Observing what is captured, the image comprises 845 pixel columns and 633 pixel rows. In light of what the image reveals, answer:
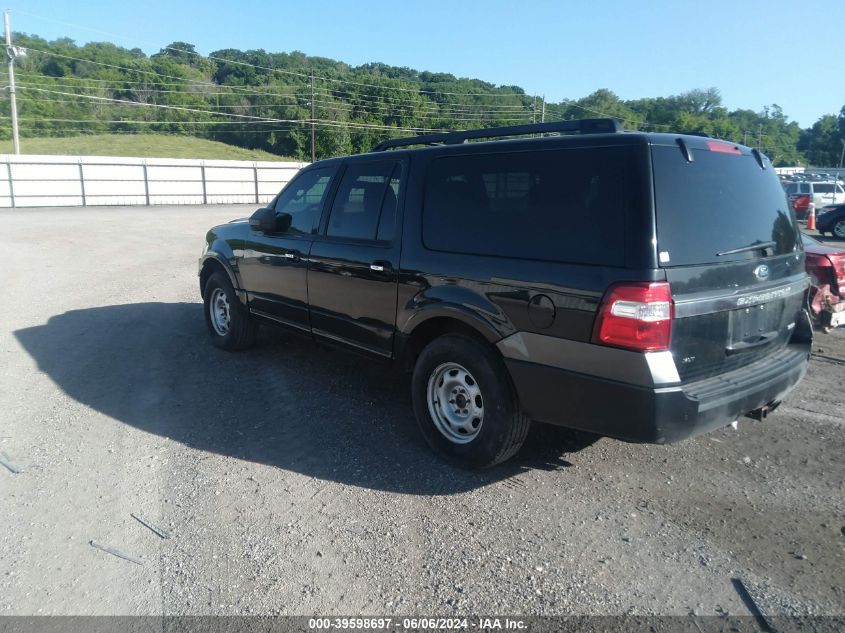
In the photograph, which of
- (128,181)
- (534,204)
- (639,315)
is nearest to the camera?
(639,315)

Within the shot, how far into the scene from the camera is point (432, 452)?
4379 millimetres

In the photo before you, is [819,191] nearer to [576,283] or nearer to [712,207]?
[712,207]

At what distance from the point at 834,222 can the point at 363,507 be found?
21.7 meters

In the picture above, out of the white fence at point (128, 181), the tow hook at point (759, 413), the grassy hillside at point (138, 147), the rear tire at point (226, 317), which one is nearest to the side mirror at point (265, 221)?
the rear tire at point (226, 317)

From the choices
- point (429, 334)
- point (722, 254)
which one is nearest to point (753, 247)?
point (722, 254)

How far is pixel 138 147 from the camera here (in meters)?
58.3

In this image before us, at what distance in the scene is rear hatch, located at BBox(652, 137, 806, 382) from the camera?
10.7 feet

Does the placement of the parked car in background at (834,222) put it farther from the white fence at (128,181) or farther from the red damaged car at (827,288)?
the white fence at (128,181)

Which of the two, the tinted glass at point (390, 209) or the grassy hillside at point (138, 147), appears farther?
the grassy hillside at point (138, 147)

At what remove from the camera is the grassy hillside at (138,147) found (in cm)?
5319

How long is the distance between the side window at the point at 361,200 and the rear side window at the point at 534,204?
53 centimetres

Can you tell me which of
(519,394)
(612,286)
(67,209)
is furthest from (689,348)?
(67,209)

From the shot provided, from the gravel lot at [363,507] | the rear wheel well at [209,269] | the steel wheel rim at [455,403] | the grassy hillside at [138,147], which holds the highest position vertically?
the grassy hillside at [138,147]

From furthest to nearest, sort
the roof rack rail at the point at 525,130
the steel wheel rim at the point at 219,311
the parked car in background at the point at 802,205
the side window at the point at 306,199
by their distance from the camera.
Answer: the parked car in background at the point at 802,205
the steel wheel rim at the point at 219,311
the side window at the point at 306,199
the roof rack rail at the point at 525,130
